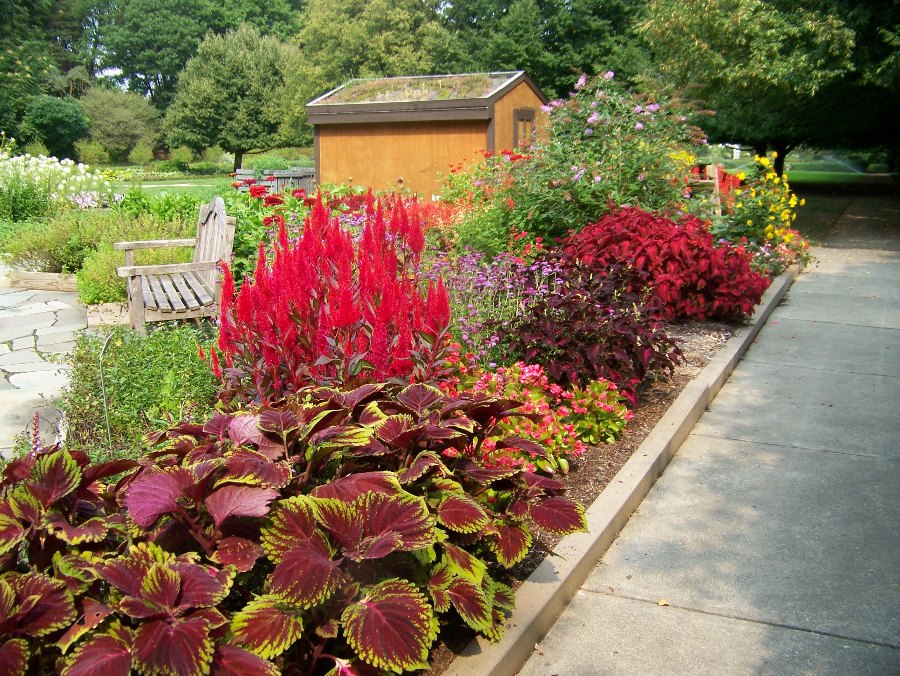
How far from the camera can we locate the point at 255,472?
98.0 inches

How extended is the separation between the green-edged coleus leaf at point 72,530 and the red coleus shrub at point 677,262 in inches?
207

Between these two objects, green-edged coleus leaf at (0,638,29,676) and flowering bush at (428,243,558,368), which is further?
flowering bush at (428,243,558,368)

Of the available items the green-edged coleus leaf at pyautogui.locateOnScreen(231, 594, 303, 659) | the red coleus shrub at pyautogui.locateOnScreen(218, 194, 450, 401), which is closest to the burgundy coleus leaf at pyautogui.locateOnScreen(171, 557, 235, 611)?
the green-edged coleus leaf at pyautogui.locateOnScreen(231, 594, 303, 659)

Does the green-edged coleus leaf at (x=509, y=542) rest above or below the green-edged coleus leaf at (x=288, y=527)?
below

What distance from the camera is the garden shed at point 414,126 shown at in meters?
17.4

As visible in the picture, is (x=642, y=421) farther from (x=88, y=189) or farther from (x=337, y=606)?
(x=88, y=189)

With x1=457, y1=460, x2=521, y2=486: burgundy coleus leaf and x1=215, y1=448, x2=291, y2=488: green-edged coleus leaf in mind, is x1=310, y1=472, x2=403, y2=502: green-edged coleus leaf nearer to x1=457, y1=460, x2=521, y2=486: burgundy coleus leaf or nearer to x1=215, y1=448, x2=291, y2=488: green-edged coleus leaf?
x1=215, y1=448, x2=291, y2=488: green-edged coleus leaf

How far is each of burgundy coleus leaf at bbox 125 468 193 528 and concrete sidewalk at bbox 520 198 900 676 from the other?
1.44 meters

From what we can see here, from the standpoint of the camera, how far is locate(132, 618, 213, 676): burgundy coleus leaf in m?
1.97

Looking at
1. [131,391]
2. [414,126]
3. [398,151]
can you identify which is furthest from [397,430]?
[398,151]

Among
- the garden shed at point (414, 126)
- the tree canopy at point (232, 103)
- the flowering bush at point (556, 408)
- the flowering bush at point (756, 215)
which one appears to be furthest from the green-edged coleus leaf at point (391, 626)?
the tree canopy at point (232, 103)

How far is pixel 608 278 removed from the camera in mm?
5992

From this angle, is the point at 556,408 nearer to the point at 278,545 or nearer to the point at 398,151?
the point at 278,545

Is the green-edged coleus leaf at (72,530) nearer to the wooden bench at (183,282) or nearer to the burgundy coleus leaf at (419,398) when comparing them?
the burgundy coleus leaf at (419,398)
